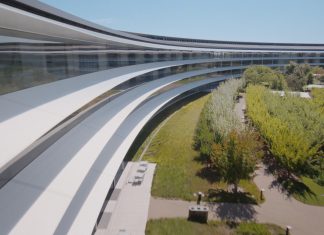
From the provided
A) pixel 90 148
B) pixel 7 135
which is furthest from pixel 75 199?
pixel 7 135

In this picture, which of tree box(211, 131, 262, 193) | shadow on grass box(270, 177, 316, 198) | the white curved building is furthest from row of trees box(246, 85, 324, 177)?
the white curved building

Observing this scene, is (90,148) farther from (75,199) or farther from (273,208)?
(273,208)

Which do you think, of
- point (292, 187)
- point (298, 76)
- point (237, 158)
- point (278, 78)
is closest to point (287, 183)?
point (292, 187)

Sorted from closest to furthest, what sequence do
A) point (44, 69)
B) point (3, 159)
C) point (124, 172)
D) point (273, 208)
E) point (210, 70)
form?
point (3, 159), point (44, 69), point (273, 208), point (124, 172), point (210, 70)

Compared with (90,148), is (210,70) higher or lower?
higher

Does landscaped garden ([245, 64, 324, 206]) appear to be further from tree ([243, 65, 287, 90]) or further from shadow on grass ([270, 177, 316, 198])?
tree ([243, 65, 287, 90])

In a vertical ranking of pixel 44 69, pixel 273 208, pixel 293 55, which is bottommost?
pixel 273 208

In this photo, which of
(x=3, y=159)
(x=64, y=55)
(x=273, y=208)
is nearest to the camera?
(x=3, y=159)

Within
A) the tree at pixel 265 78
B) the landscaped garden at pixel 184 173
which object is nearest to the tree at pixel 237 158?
the landscaped garden at pixel 184 173
